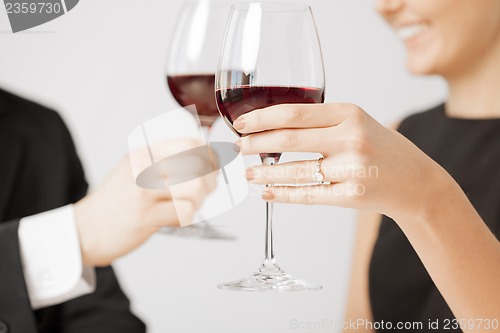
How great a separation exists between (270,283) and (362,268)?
1038mm

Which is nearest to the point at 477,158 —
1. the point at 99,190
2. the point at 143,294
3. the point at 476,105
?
the point at 476,105

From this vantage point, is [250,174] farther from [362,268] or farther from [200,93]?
[362,268]

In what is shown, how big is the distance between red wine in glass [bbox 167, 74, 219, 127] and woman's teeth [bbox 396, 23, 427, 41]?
0.63 metres

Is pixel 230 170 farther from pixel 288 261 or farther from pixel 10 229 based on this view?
pixel 288 261

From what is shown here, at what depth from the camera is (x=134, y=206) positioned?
1325 millimetres

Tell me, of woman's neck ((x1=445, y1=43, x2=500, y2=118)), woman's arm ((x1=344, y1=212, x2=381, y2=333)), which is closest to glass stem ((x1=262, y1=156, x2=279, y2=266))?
woman's arm ((x1=344, y1=212, x2=381, y2=333))

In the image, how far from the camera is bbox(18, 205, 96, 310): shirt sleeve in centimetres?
143

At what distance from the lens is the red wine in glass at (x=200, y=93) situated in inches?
53.9

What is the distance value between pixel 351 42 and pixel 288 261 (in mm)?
959

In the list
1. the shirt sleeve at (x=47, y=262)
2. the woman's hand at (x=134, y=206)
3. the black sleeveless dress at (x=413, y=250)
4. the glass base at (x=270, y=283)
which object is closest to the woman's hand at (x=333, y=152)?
the glass base at (x=270, y=283)

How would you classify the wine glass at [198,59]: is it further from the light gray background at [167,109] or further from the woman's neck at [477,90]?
the light gray background at [167,109]

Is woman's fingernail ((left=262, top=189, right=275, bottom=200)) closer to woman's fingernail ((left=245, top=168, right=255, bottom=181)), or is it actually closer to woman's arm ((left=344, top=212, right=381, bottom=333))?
woman's fingernail ((left=245, top=168, right=255, bottom=181))

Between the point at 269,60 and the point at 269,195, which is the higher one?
the point at 269,60

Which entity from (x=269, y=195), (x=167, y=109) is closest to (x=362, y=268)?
(x=269, y=195)
